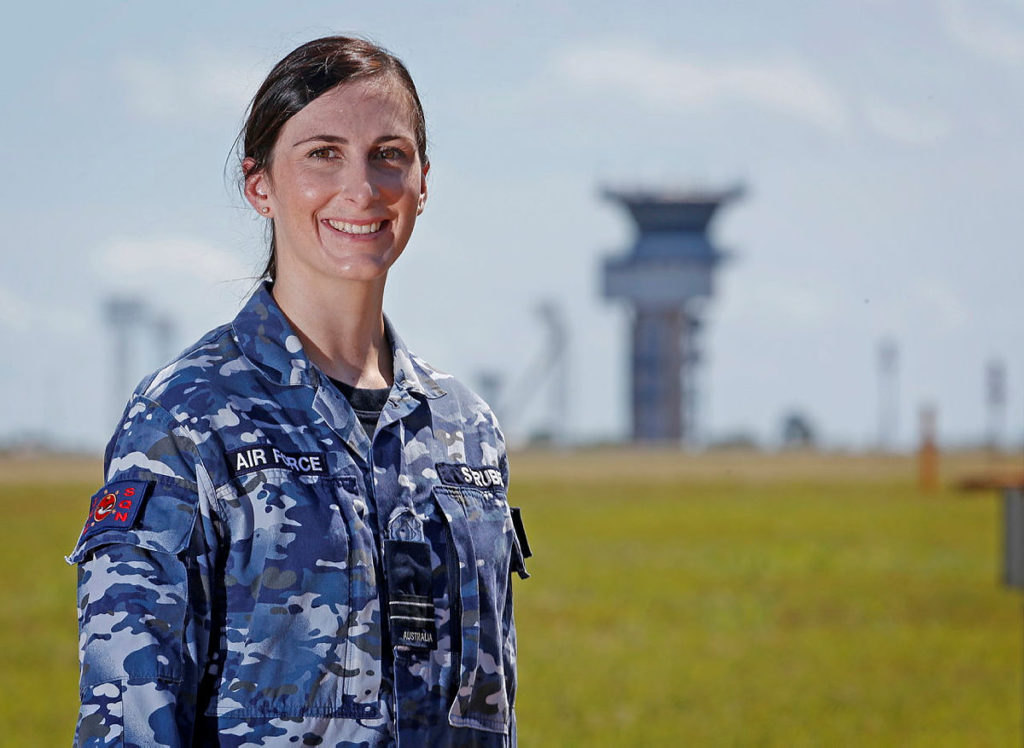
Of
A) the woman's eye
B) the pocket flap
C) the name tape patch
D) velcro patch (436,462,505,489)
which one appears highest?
the woman's eye

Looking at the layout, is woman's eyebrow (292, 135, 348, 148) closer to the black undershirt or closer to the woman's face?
the woman's face

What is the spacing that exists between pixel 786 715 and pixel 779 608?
7.11 m

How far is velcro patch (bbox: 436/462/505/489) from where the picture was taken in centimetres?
250

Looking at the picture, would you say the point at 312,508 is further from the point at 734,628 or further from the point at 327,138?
the point at 734,628

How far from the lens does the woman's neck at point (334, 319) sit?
246cm

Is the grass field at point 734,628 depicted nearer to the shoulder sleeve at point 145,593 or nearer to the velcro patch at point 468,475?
the velcro patch at point 468,475

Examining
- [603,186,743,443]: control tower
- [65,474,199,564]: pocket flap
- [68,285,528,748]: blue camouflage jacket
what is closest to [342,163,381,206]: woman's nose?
[68,285,528,748]: blue camouflage jacket

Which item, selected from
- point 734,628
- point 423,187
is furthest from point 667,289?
point 423,187

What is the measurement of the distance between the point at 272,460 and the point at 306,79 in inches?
24.4

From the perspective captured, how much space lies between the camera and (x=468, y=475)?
2547 mm

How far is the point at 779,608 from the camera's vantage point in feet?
63.7

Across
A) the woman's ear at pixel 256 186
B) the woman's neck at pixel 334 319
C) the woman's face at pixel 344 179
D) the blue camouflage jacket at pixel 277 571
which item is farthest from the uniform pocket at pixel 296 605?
the woman's ear at pixel 256 186

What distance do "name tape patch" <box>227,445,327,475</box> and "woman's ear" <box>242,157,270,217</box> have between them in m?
0.46

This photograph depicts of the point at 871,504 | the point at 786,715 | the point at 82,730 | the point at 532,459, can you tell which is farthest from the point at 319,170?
the point at 532,459
